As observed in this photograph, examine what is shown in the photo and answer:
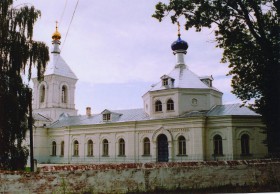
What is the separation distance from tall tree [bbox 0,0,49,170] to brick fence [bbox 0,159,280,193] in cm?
418

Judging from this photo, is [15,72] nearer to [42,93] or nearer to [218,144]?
[218,144]

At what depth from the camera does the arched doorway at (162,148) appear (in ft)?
86.2

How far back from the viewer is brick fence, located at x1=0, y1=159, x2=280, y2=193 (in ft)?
27.7

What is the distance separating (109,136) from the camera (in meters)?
29.6

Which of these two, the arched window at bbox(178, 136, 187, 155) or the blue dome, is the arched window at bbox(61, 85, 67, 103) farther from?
the arched window at bbox(178, 136, 187, 155)

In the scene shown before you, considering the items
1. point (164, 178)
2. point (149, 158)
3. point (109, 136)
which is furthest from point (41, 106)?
point (164, 178)

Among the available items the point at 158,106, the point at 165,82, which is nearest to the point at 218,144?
the point at 158,106

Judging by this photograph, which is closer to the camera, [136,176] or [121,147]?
[136,176]

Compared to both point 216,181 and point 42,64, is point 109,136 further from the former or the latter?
point 216,181

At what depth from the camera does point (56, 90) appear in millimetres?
35531

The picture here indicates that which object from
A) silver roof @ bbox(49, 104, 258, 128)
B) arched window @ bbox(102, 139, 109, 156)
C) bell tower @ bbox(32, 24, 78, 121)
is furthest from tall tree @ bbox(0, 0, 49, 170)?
bell tower @ bbox(32, 24, 78, 121)

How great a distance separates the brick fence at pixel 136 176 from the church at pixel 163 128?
543 inches

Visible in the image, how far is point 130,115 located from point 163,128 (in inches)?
189

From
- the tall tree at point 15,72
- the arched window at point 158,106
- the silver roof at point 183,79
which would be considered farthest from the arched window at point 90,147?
the tall tree at point 15,72
